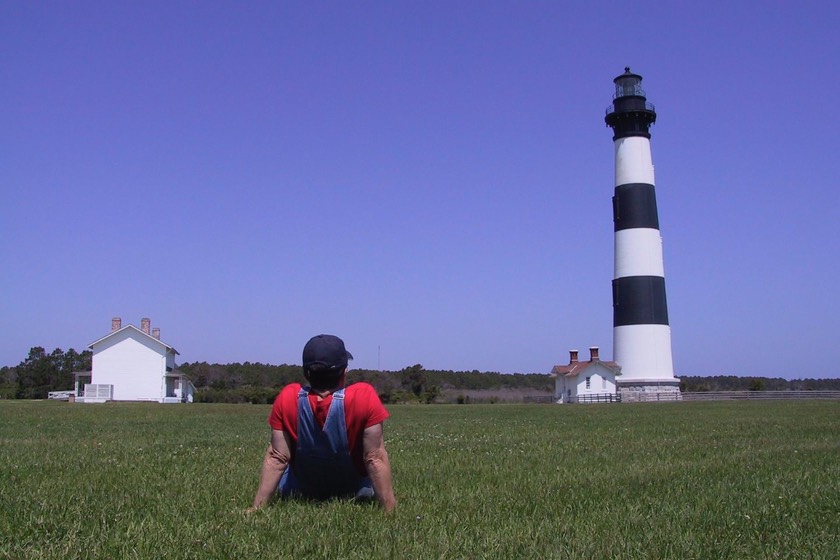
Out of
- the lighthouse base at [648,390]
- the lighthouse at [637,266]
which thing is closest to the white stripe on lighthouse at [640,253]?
the lighthouse at [637,266]

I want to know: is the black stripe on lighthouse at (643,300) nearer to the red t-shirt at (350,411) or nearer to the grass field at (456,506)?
the grass field at (456,506)

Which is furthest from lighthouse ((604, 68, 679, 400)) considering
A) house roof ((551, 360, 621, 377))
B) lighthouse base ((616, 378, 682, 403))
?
house roof ((551, 360, 621, 377))

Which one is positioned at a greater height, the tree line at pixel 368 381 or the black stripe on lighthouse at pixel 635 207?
the black stripe on lighthouse at pixel 635 207

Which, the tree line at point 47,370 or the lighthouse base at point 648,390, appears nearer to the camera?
the lighthouse base at point 648,390

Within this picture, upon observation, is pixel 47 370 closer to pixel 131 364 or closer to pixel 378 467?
pixel 131 364

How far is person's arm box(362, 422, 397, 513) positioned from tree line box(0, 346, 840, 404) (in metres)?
52.6

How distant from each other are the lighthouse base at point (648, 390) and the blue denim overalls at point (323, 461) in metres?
47.5

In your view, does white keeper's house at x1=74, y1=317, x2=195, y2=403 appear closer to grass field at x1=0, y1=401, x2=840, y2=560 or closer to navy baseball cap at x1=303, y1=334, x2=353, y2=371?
grass field at x1=0, y1=401, x2=840, y2=560

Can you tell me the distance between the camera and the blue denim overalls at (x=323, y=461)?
6.17 meters

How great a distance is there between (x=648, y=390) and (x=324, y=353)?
48.8 meters

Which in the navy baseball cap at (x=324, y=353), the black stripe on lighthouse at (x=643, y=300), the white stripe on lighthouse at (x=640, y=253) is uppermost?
the white stripe on lighthouse at (x=640, y=253)

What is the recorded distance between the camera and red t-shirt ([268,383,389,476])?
6.14 metres

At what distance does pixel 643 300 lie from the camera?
50.3 metres

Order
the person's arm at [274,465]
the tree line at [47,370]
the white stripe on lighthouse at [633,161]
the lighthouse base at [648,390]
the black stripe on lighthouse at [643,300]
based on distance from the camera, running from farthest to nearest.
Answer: the tree line at [47,370]
the lighthouse base at [648,390]
the white stripe on lighthouse at [633,161]
the black stripe on lighthouse at [643,300]
the person's arm at [274,465]
